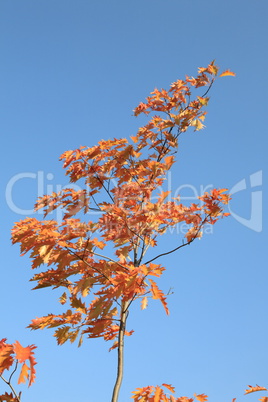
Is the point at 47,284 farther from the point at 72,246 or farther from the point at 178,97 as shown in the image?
the point at 178,97

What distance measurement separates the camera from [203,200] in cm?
551

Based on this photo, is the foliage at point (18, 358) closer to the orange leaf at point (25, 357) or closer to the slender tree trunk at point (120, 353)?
the orange leaf at point (25, 357)

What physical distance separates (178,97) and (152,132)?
73 centimetres

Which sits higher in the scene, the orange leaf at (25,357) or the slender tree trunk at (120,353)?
the slender tree trunk at (120,353)

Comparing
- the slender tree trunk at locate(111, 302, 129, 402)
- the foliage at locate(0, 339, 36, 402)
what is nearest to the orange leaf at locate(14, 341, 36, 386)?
the foliage at locate(0, 339, 36, 402)

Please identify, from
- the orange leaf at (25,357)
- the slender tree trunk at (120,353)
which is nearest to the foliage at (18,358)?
the orange leaf at (25,357)

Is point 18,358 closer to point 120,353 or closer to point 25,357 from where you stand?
point 25,357

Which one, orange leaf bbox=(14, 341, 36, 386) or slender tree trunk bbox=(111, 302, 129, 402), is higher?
slender tree trunk bbox=(111, 302, 129, 402)

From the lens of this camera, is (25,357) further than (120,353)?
No

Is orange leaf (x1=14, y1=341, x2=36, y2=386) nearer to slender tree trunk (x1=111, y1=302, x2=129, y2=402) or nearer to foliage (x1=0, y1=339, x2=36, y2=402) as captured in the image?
foliage (x1=0, y1=339, x2=36, y2=402)

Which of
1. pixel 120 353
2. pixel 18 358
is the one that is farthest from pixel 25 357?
pixel 120 353

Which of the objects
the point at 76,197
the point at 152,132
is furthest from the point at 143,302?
the point at 152,132

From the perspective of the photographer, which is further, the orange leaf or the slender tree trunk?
the slender tree trunk

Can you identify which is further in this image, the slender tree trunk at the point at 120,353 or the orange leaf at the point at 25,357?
the slender tree trunk at the point at 120,353
